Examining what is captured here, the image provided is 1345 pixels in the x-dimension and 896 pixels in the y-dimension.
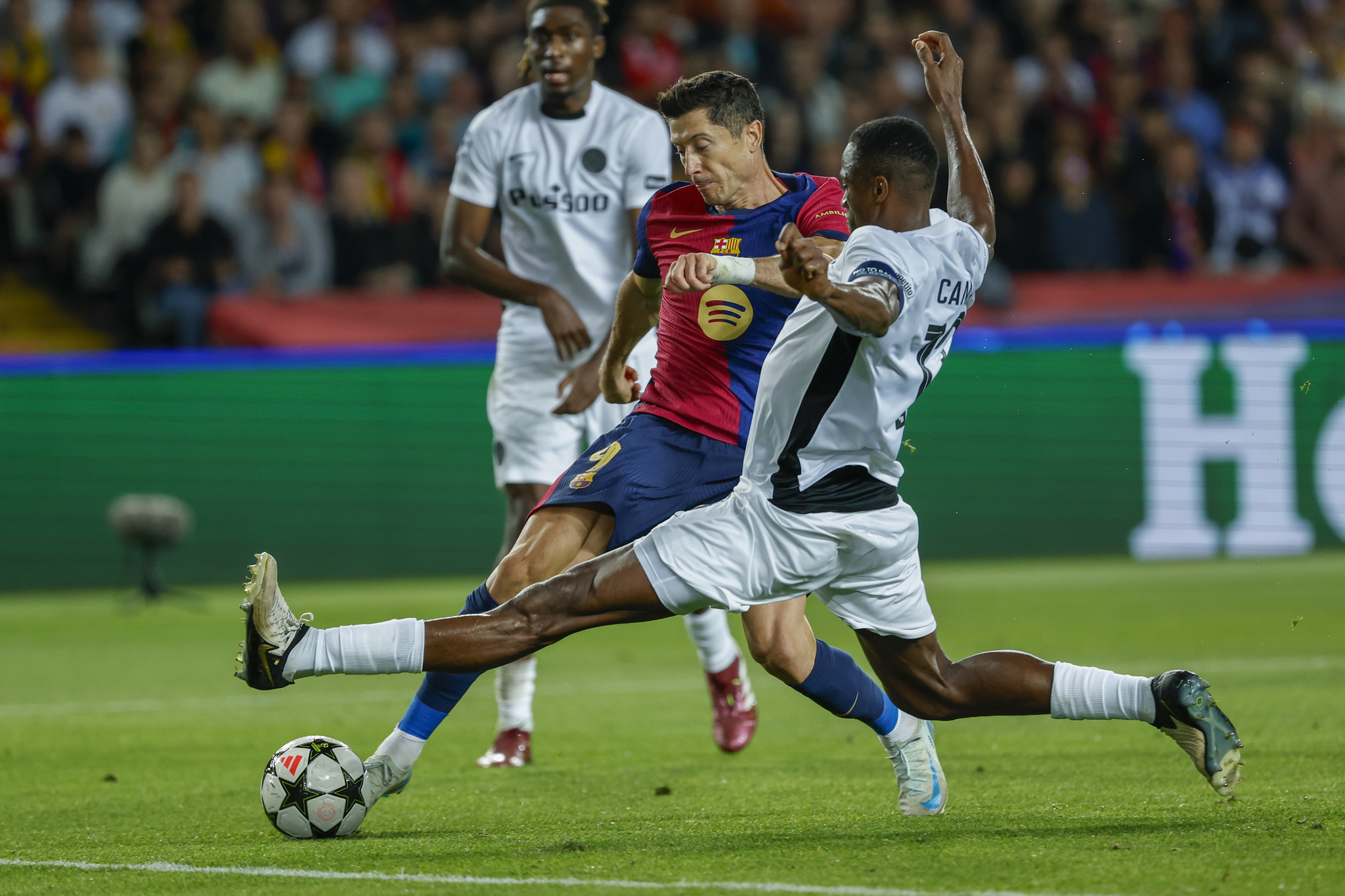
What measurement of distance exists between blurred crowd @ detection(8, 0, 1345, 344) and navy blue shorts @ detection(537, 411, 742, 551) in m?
8.56

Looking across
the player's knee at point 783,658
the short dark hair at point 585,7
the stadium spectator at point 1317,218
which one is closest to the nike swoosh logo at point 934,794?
the player's knee at point 783,658

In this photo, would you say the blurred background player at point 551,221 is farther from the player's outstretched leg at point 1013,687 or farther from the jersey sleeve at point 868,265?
the jersey sleeve at point 868,265

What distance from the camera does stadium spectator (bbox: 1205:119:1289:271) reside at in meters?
14.7

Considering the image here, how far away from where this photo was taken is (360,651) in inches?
169

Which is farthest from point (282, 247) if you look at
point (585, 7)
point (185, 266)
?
point (585, 7)

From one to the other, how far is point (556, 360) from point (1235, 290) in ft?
28.7

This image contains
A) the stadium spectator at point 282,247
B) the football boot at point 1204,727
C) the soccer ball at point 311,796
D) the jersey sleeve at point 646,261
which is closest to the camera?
the football boot at point 1204,727

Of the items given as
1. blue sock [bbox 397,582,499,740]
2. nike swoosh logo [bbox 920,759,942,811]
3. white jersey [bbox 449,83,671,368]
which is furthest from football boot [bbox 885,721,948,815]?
white jersey [bbox 449,83,671,368]

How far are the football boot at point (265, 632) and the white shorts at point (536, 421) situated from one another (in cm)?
227

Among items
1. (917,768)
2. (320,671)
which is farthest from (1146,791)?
(320,671)

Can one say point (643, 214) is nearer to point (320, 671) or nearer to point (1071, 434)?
point (320, 671)

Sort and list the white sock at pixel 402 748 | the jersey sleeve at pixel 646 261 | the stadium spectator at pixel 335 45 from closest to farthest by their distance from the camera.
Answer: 1. the white sock at pixel 402 748
2. the jersey sleeve at pixel 646 261
3. the stadium spectator at pixel 335 45

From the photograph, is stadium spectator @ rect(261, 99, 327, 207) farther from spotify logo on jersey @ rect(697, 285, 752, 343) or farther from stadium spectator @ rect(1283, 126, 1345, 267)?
spotify logo on jersey @ rect(697, 285, 752, 343)

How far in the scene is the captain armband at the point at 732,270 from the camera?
159 inches
